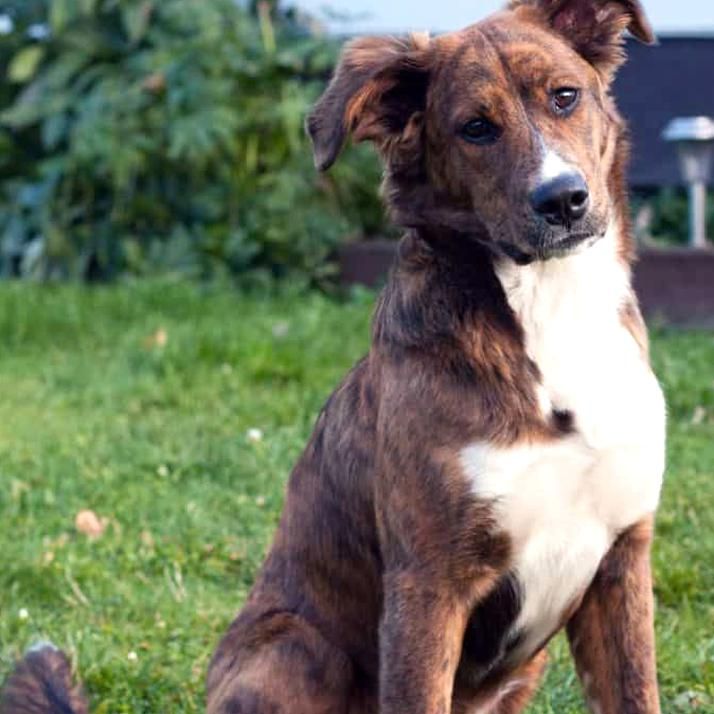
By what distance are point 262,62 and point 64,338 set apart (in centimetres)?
187

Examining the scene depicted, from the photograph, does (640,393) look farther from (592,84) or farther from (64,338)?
(64,338)

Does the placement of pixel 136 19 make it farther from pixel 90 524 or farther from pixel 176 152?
pixel 90 524

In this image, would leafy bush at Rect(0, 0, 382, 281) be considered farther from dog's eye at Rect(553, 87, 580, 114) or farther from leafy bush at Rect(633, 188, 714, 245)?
dog's eye at Rect(553, 87, 580, 114)

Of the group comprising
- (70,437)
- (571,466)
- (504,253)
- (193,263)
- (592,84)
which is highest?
(592,84)

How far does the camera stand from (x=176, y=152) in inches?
333

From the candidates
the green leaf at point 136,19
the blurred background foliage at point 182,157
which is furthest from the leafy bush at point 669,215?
the green leaf at point 136,19

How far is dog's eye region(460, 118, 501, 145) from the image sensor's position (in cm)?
339

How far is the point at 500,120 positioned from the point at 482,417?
0.57 meters

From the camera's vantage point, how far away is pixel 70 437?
6.31 meters

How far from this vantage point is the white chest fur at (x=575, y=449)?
3.33 m

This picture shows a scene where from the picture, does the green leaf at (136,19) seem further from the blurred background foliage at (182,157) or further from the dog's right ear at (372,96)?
the dog's right ear at (372,96)

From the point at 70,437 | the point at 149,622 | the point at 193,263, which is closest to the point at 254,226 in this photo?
the point at 193,263

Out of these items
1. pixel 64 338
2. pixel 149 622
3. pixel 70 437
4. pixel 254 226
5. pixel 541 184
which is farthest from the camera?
pixel 254 226

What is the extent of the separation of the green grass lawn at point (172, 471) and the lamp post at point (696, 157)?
0.88 meters
